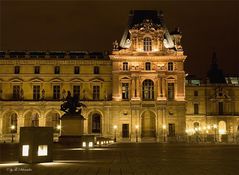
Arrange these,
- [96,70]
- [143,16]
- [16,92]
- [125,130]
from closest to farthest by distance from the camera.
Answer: [125,130] → [16,92] → [96,70] → [143,16]

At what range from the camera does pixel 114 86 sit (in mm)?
74062

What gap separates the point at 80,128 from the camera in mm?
43469

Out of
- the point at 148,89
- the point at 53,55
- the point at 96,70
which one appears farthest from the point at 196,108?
the point at 53,55

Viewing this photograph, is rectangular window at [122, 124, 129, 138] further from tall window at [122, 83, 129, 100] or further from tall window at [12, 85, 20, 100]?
tall window at [12, 85, 20, 100]

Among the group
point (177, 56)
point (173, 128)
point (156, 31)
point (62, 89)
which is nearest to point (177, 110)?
point (173, 128)

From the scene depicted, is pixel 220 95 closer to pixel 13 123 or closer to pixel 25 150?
pixel 13 123

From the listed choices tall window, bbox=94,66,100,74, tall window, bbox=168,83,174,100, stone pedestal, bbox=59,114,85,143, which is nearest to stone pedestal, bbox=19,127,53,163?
stone pedestal, bbox=59,114,85,143

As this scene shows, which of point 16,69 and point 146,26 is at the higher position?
point 146,26

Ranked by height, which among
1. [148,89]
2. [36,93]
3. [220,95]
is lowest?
[36,93]

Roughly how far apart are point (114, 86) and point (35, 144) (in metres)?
54.8

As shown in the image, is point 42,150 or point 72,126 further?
point 72,126

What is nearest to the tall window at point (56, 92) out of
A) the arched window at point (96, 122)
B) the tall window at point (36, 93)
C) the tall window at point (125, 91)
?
the tall window at point (36, 93)

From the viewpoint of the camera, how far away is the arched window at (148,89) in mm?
74500

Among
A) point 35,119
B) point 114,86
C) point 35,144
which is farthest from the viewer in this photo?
point 35,119
